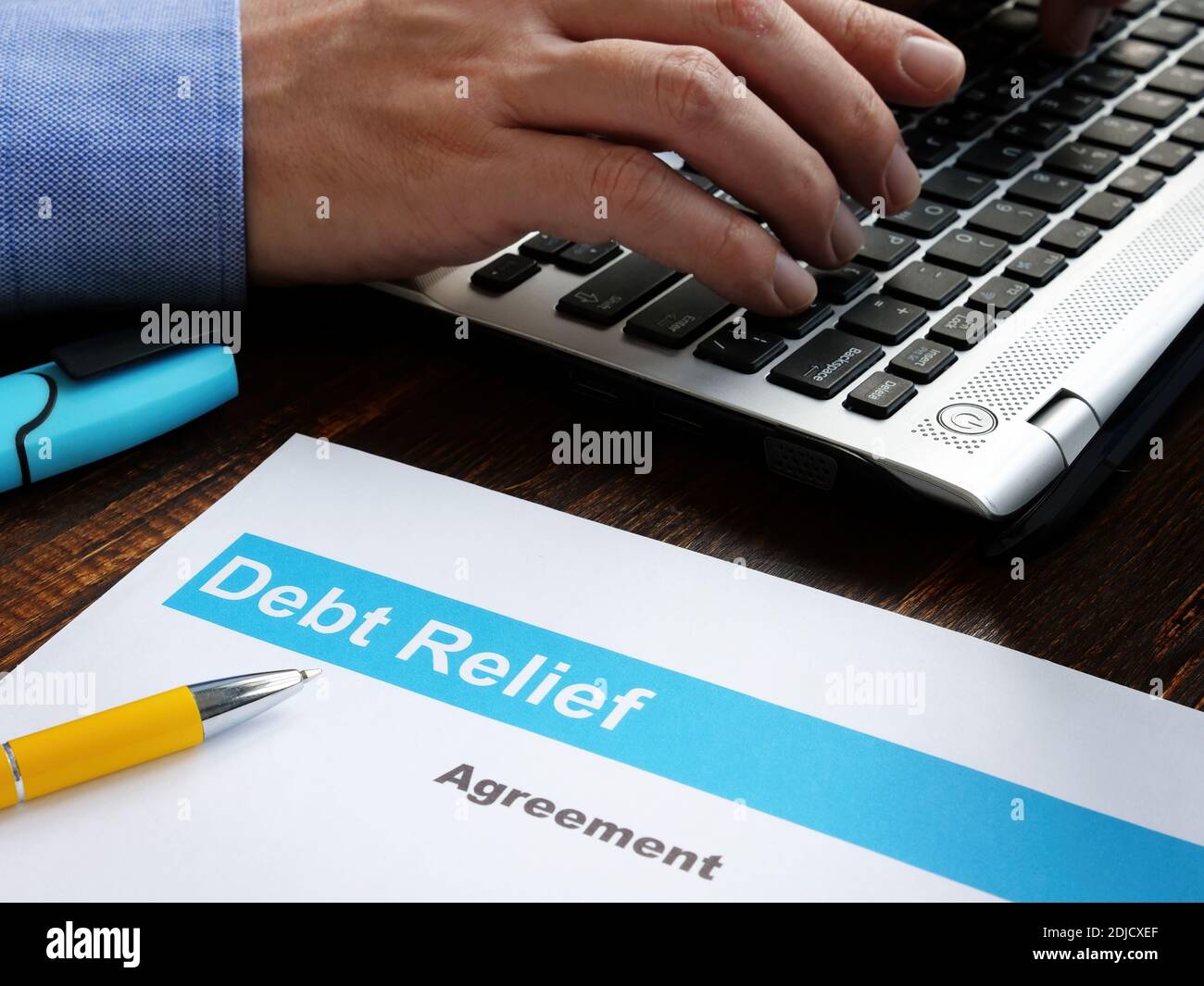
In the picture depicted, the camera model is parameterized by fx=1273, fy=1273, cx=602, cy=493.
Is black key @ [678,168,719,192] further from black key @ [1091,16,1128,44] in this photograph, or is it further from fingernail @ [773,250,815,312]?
black key @ [1091,16,1128,44]

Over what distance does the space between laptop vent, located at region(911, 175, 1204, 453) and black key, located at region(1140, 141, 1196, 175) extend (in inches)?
1.2

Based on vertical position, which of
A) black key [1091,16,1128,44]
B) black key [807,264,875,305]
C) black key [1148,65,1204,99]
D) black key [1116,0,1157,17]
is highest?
black key [1116,0,1157,17]

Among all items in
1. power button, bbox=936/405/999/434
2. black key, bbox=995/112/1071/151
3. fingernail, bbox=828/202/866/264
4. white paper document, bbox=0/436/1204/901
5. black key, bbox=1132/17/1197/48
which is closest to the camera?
white paper document, bbox=0/436/1204/901

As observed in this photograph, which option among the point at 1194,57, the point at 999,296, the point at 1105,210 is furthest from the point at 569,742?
the point at 1194,57

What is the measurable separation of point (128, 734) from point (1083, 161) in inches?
21.9

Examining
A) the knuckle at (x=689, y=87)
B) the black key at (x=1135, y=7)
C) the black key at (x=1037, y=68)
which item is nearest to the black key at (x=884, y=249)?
the knuckle at (x=689, y=87)

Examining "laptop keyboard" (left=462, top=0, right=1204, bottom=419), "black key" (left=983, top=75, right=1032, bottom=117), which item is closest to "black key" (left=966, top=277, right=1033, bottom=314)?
"laptop keyboard" (left=462, top=0, right=1204, bottom=419)

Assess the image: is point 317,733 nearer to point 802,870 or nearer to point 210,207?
point 802,870

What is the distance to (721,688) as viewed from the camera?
437mm

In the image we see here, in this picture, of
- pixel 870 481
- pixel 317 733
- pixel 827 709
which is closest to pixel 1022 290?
pixel 870 481

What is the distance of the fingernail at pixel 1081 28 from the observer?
794 millimetres

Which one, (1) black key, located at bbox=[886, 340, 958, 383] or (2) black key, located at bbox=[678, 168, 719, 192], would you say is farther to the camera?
(2) black key, located at bbox=[678, 168, 719, 192]

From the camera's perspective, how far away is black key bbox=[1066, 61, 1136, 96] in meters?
0.76

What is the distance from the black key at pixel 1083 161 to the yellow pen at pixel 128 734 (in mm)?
495
